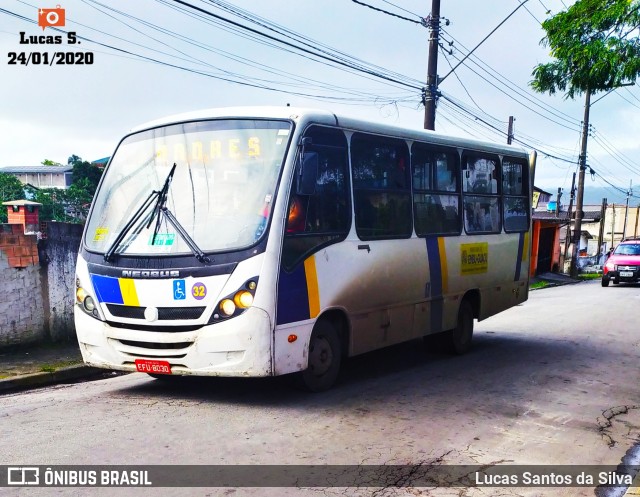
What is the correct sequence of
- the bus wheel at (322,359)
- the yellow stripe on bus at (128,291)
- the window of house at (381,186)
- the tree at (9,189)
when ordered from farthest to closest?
the tree at (9,189) → the window of house at (381,186) → the bus wheel at (322,359) → the yellow stripe on bus at (128,291)

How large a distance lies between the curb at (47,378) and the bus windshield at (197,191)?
81.2 inches

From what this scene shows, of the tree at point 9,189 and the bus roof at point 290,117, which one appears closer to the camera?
the bus roof at point 290,117

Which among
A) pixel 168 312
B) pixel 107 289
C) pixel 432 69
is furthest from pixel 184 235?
pixel 432 69

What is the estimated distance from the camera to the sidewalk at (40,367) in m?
7.95

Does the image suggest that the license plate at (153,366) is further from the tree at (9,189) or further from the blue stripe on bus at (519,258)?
the tree at (9,189)

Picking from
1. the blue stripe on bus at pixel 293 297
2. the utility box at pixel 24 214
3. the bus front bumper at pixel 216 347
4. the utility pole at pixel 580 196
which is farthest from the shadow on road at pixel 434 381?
the utility pole at pixel 580 196

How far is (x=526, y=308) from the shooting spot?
17781 millimetres

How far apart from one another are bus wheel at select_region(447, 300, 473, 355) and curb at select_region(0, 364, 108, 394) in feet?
15.9

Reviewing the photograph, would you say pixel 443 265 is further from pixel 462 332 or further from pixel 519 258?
pixel 519 258

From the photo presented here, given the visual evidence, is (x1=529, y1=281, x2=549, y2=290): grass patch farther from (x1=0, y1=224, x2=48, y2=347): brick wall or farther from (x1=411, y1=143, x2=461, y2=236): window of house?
(x1=0, y1=224, x2=48, y2=347): brick wall

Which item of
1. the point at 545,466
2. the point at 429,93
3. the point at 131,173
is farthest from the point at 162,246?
the point at 429,93

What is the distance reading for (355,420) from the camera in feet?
20.4

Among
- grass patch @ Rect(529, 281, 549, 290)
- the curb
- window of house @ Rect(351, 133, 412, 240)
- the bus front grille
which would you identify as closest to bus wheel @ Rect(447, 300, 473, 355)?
window of house @ Rect(351, 133, 412, 240)

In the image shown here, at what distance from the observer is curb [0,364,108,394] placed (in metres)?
7.79
